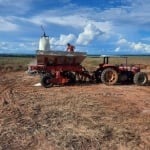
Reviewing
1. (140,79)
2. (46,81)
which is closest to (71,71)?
(46,81)

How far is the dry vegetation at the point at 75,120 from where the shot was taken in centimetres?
865

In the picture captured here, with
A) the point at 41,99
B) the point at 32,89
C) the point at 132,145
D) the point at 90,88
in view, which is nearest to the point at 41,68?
the point at 32,89

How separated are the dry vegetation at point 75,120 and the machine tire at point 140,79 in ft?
7.63

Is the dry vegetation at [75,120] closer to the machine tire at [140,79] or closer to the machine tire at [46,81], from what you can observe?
the machine tire at [46,81]

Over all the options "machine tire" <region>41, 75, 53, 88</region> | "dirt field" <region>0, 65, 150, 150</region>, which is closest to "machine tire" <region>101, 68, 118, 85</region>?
"dirt field" <region>0, 65, 150, 150</region>

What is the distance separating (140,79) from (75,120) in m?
9.41

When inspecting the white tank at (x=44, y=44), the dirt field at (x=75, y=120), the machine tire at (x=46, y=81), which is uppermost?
the white tank at (x=44, y=44)

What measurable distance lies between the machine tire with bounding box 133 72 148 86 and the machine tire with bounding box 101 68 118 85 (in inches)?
39.8

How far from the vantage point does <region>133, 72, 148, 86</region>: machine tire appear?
1944cm

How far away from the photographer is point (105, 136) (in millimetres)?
9125

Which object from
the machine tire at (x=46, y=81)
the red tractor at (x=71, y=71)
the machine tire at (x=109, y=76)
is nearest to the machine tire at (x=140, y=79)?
the red tractor at (x=71, y=71)

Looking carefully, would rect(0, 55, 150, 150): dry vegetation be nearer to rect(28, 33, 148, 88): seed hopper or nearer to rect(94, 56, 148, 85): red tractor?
rect(28, 33, 148, 88): seed hopper

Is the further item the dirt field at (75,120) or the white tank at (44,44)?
the white tank at (44,44)

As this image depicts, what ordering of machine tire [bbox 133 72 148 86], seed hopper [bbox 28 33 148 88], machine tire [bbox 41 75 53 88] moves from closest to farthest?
1. machine tire [bbox 41 75 53 88]
2. seed hopper [bbox 28 33 148 88]
3. machine tire [bbox 133 72 148 86]
